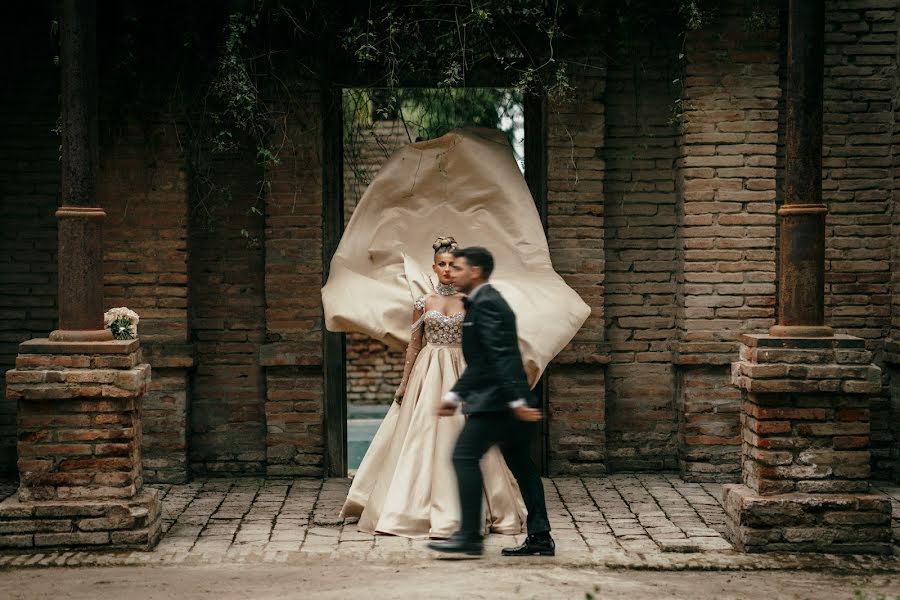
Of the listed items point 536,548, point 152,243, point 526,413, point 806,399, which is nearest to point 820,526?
point 806,399

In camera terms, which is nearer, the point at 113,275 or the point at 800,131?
the point at 800,131

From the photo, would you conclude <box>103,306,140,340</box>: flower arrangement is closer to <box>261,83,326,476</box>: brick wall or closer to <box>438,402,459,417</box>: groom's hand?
<box>261,83,326,476</box>: brick wall

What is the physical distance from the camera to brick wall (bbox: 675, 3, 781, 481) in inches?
305

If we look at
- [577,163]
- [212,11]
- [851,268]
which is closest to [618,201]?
[577,163]

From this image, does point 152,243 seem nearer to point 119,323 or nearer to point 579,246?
point 119,323

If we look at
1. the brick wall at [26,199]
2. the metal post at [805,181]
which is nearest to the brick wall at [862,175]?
the metal post at [805,181]

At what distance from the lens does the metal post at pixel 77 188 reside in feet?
19.7

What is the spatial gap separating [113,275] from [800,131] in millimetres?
4987

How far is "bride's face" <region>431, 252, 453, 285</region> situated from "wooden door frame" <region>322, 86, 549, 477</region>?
5.03 feet

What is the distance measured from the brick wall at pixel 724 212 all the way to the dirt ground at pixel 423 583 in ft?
7.63

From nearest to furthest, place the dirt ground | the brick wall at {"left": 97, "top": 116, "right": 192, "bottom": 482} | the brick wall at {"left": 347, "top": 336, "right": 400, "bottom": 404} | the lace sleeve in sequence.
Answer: the dirt ground, the lace sleeve, the brick wall at {"left": 97, "top": 116, "right": 192, "bottom": 482}, the brick wall at {"left": 347, "top": 336, "right": 400, "bottom": 404}

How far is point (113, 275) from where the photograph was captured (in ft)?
25.4

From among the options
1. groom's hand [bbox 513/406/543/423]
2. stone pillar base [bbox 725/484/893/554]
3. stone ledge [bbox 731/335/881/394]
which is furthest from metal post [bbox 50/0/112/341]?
stone pillar base [bbox 725/484/893/554]

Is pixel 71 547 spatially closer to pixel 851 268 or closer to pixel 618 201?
pixel 618 201
